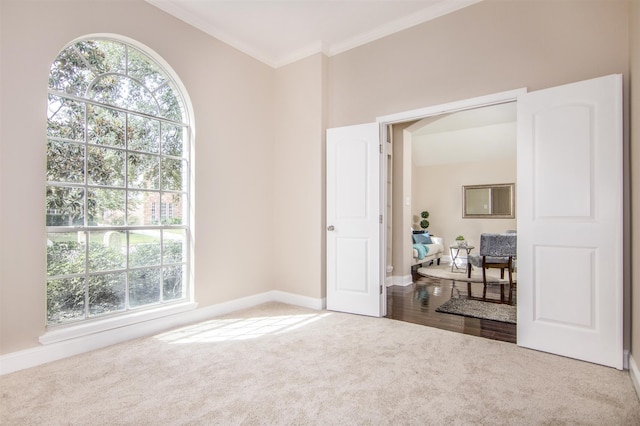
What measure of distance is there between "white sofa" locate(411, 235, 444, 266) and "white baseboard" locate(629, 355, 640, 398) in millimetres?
4630

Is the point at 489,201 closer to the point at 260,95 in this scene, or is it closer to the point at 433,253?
the point at 433,253

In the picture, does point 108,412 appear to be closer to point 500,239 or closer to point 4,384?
point 4,384

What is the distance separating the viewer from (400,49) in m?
3.55

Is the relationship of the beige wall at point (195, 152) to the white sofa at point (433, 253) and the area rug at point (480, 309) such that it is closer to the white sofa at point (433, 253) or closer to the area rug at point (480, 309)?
the area rug at point (480, 309)

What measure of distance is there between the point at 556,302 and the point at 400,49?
2837 mm

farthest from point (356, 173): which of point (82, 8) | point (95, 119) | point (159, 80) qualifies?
point (82, 8)

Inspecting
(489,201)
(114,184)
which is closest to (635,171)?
(114,184)

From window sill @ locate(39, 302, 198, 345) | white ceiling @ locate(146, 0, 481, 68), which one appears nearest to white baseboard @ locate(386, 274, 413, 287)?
window sill @ locate(39, 302, 198, 345)

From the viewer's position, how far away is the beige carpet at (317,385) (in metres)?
1.79

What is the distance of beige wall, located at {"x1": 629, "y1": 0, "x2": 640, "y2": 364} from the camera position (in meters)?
2.13

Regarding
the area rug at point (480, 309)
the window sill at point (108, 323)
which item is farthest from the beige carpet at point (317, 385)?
the area rug at point (480, 309)

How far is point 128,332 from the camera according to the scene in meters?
2.90

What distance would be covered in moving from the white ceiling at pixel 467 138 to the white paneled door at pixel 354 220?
144 inches

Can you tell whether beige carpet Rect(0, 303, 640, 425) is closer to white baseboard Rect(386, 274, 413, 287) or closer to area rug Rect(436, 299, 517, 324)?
area rug Rect(436, 299, 517, 324)
